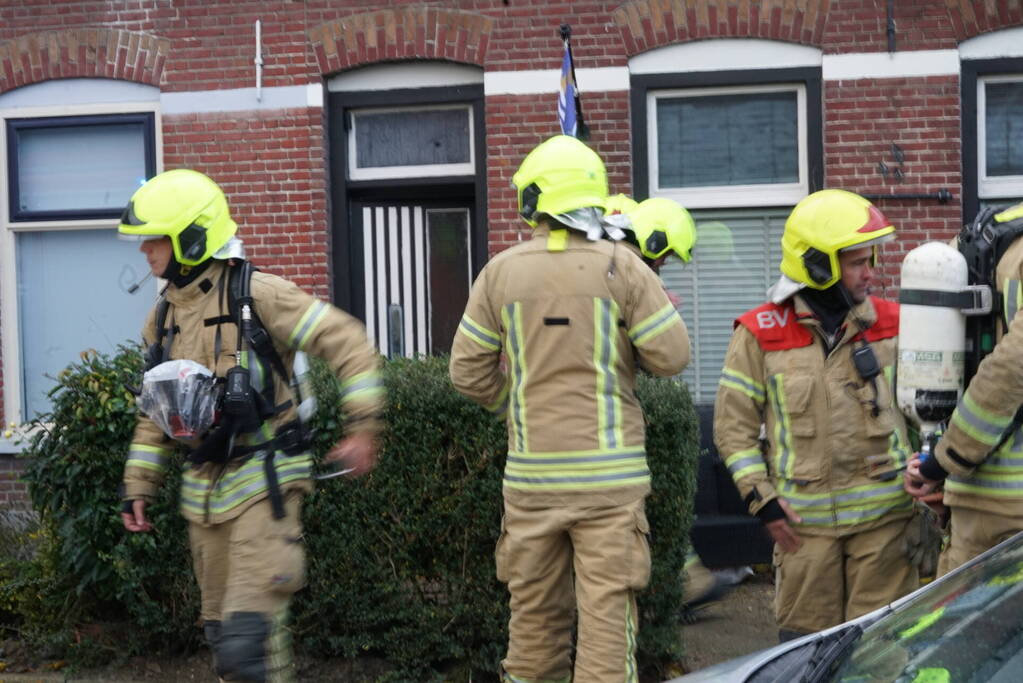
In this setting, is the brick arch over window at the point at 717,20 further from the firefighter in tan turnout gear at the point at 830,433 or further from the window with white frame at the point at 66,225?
the firefighter in tan turnout gear at the point at 830,433

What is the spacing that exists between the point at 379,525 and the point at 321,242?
12.5 ft

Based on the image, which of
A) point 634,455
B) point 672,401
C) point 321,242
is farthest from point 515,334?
point 321,242

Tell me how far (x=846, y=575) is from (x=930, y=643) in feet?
5.68

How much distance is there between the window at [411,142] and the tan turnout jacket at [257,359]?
5047 mm

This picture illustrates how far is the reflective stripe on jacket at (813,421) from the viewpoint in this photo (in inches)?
169

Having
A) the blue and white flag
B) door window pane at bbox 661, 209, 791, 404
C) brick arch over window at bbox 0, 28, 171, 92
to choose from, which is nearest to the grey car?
the blue and white flag

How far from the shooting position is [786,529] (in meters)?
4.34

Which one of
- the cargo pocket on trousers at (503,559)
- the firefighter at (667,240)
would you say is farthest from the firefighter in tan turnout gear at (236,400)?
the firefighter at (667,240)

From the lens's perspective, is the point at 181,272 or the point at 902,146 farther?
the point at 902,146

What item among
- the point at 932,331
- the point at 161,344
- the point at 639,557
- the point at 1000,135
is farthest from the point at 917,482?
the point at 1000,135

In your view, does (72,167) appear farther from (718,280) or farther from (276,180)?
(718,280)

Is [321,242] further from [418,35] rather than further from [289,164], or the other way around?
[418,35]

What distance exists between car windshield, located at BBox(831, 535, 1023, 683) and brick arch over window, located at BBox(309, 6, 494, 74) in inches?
263

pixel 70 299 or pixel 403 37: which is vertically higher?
pixel 403 37
